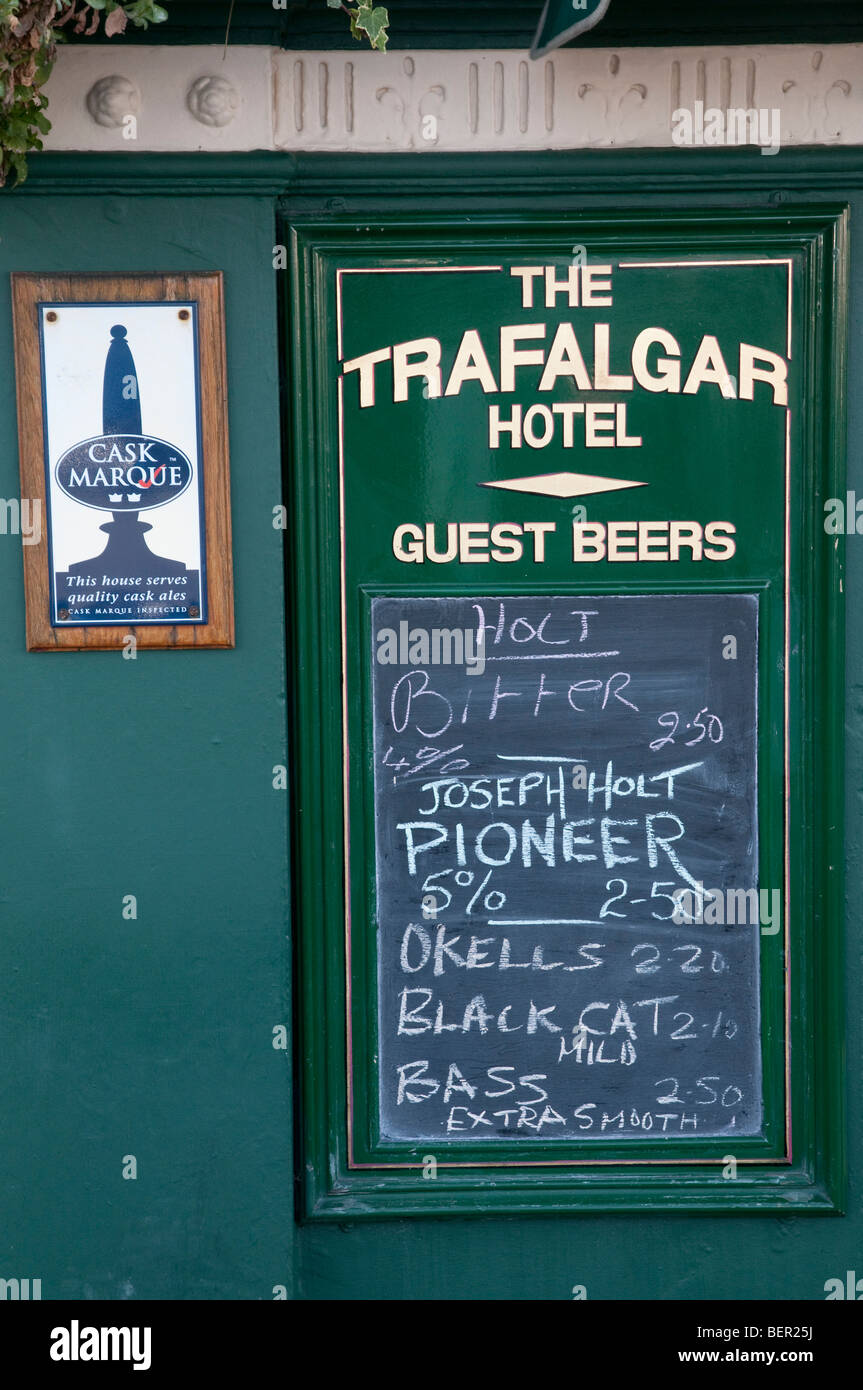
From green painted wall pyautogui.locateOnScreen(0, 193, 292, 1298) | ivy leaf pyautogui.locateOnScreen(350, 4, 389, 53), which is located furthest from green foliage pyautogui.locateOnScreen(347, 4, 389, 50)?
green painted wall pyautogui.locateOnScreen(0, 193, 292, 1298)

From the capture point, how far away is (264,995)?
3.38 m

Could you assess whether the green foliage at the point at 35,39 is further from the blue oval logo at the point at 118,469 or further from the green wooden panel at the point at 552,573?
the blue oval logo at the point at 118,469

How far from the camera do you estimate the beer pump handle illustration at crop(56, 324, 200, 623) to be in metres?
3.29

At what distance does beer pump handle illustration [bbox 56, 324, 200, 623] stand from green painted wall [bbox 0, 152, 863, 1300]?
0.15 metres

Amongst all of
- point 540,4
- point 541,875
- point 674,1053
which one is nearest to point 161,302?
point 540,4

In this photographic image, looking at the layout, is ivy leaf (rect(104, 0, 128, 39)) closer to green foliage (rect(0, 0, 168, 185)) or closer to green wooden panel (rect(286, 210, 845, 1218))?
green foliage (rect(0, 0, 168, 185))

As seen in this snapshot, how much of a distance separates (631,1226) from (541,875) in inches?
43.6

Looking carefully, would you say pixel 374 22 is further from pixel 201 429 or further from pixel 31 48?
pixel 201 429

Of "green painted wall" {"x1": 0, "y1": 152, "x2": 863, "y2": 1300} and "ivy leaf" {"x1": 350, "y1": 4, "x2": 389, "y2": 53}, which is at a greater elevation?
"ivy leaf" {"x1": 350, "y1": 4, "x2": 389, "y2": 53}

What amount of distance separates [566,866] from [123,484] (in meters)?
1.74

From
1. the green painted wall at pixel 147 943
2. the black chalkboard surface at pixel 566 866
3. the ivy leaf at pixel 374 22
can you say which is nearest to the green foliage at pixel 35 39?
the ivy leaf at pixel 374 22

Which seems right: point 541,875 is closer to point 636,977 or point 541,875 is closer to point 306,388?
point 636,977

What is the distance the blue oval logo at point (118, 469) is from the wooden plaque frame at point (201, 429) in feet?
0.26

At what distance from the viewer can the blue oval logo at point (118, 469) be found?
130 inches
